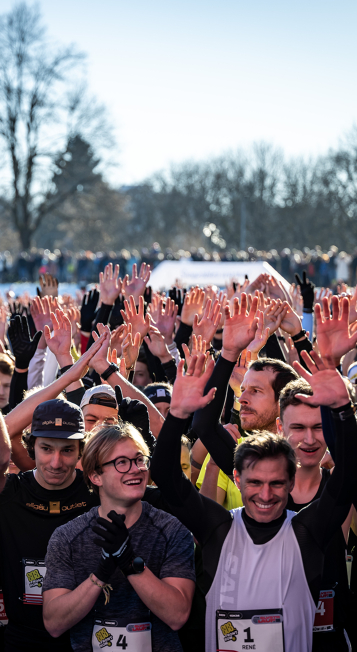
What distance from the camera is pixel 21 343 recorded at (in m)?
5.15

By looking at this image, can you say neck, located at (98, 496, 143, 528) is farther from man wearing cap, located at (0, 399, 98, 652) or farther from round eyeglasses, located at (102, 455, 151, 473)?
man wearing cap, located at (0, 399, 98, 652)

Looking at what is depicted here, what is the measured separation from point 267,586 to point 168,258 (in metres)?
18.7

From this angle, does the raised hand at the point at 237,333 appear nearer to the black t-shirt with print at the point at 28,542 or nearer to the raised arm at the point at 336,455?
the raised arm at the point at 336,455

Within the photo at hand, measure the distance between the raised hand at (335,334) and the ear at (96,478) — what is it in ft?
3.35

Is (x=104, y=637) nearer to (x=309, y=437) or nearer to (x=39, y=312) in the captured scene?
(x=309, y=437)

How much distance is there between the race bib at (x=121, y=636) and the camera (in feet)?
9.05

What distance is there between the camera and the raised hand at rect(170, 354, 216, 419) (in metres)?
2.80

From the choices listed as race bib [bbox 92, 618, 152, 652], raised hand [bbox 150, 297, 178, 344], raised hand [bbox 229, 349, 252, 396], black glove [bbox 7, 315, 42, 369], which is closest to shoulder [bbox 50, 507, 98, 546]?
race bib [bbox 92, 618, 152, 652]

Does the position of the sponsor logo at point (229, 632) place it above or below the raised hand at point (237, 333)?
below

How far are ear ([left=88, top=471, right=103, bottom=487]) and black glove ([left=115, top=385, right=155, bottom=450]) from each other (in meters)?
0.53

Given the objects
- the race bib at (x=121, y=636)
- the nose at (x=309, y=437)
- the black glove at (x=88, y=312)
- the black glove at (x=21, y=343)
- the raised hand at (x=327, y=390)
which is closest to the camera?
the raised hand at (x=327, y=390)

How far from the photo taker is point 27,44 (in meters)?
33.3

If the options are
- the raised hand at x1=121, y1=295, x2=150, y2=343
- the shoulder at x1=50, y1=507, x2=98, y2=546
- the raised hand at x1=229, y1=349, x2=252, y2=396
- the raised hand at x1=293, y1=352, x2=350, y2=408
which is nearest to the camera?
the raised hand at x1=293, y1=352, x2=350, y2=408

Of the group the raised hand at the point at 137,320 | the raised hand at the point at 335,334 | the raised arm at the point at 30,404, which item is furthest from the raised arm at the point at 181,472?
the raised hand at the point at 137,320
